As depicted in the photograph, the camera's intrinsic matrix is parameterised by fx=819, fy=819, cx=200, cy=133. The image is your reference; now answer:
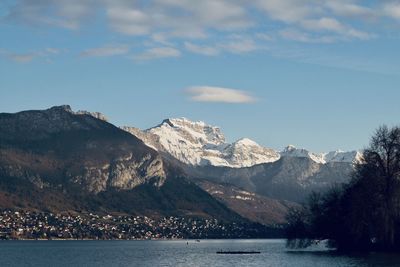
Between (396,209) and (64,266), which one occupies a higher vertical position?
(396,209)

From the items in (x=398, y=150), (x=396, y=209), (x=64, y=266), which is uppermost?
(x=398, y=150)

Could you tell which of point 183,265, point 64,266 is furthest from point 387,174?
point 64,266

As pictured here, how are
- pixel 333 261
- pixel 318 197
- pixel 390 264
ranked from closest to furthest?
pixel 390 264 → pixel 333 261 → pixel 318 197

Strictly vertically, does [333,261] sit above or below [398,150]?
below

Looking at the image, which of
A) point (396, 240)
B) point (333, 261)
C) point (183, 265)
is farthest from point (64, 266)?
point (396, 240)

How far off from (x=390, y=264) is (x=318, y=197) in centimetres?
5119

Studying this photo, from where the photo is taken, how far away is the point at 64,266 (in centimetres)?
11881

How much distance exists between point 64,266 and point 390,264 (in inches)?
1943

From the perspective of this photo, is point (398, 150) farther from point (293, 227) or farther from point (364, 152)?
point (293, 227)

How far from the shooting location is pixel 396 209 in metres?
109

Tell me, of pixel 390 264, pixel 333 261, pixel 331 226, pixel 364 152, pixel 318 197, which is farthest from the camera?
pixel 318 197

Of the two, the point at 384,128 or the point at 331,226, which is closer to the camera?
the point at 384,128

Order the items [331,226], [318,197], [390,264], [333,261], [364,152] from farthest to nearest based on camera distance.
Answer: [318,197]
[331,226]
[364,152]
[333,261]
[390,264]

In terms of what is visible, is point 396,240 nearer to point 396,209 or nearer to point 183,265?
point 396,209
